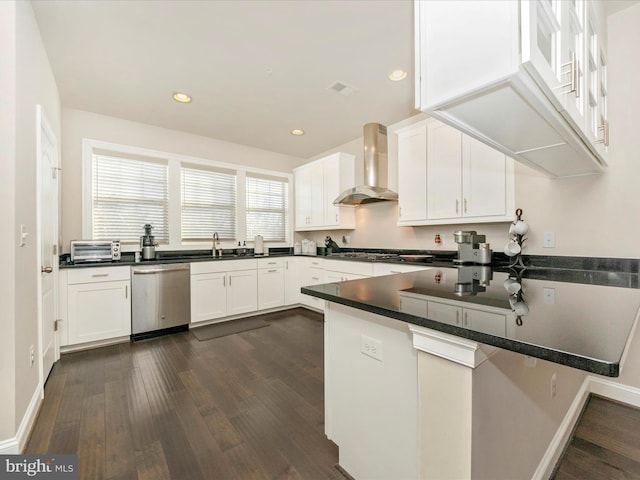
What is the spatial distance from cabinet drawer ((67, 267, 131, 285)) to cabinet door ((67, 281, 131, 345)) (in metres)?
0.04

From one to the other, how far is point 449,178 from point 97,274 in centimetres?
393

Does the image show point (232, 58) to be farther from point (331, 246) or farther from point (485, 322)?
point (331, 246)

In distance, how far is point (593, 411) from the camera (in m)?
1.95

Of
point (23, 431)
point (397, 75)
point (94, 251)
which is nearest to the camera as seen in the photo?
point (23, 431)

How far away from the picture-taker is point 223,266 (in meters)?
3.93

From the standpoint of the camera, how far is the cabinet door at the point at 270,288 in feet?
14.1

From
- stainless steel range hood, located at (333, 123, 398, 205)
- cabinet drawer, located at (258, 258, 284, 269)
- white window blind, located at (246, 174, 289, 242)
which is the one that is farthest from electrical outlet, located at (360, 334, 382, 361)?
white window blind, located at (246, 174, 289, 242)

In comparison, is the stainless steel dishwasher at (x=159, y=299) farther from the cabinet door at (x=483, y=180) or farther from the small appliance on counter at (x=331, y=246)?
the cabinet door at (x=483, y=180)

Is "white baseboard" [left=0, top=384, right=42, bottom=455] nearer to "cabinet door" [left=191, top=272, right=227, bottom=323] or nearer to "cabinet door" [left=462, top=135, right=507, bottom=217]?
"cabinet door" [left=191, top=272, right=227, bottom=323]

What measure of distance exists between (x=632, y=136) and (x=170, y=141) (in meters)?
4.87

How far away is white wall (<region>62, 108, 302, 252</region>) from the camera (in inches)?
130

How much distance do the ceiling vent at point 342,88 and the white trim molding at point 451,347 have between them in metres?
2.68

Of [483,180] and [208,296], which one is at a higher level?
[483,180]

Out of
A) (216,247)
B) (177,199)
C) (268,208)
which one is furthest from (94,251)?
(268,208)
